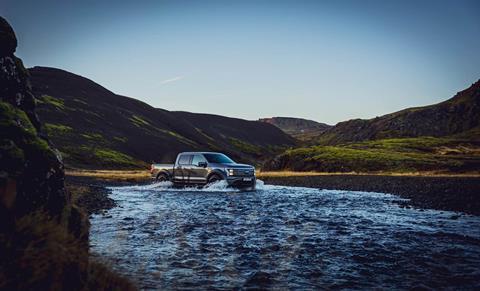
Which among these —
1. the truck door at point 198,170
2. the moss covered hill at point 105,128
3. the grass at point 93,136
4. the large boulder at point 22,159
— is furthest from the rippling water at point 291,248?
the grass at point 93,136

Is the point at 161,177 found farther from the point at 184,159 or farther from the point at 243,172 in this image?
the point at 243,172

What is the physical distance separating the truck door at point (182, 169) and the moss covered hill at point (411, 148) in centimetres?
2779

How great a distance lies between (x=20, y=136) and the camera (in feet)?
18.6

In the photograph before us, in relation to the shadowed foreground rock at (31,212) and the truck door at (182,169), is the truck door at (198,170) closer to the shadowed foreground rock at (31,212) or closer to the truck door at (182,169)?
the truck door at (182,169)

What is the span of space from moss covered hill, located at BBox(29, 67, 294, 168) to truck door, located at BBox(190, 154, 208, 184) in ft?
175

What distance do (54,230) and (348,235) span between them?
24.8ft

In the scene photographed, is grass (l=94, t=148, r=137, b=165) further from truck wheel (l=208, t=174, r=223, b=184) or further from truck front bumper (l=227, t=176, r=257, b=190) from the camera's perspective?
truck front bumper (l=227, t=176, r=257, b=190)

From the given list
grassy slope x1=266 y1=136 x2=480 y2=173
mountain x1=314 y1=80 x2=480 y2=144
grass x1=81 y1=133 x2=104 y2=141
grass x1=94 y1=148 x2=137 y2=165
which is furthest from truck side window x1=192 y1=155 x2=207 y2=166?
mountain x1=314 y1=80 x2=480 y2=144

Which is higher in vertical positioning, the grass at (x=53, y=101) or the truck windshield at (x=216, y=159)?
the grass at (x=53, y=101)

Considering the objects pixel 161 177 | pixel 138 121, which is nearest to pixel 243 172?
pixel 161 177

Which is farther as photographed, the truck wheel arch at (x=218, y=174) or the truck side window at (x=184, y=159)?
the truck side window at (x=184, y=159)

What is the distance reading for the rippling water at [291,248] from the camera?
6285 mm

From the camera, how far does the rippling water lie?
247 inches

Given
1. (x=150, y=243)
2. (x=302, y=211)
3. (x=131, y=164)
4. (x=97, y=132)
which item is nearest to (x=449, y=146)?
(x=131, y=164)
